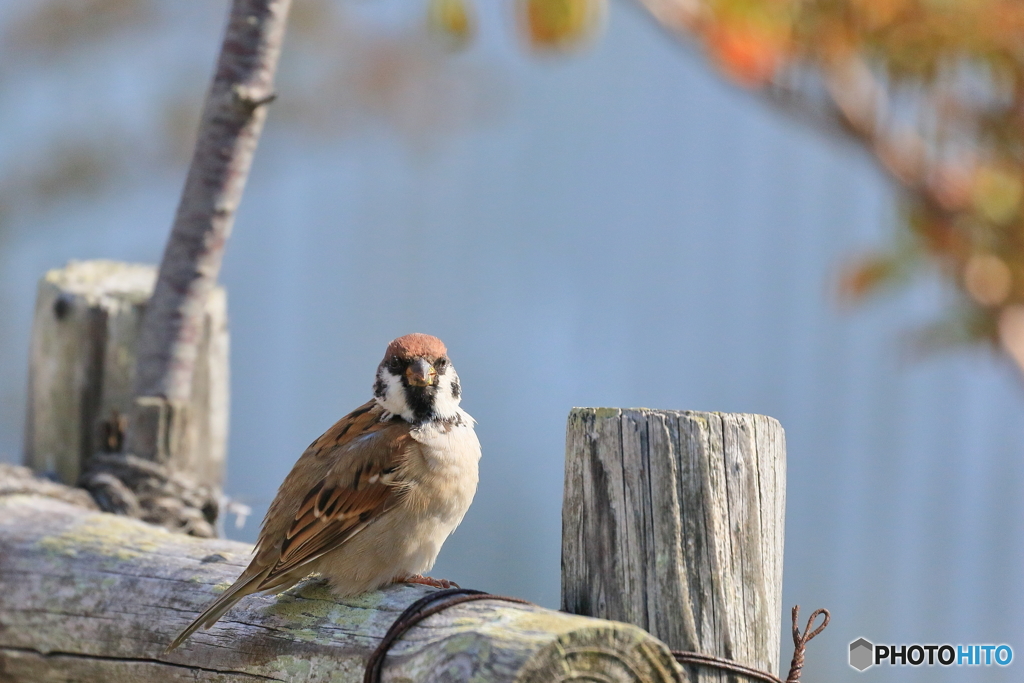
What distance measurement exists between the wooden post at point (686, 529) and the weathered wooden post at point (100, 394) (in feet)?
4.15

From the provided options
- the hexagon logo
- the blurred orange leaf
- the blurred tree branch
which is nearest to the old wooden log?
the hexagon logo

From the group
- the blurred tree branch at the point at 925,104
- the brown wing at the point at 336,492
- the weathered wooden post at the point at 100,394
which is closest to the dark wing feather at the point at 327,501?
the brown wing at the point at 336,492

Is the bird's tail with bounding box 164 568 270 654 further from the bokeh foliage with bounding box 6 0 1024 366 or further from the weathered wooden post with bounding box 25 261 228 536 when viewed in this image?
the bokeh foliage with bounding box 6 0 1024 366

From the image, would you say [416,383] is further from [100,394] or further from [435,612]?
[100,394]

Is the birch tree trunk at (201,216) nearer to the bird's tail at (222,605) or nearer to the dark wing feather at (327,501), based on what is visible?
the dark wing feather at (327,501)

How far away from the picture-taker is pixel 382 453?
1.83 metres

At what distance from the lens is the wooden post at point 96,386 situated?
2420mm

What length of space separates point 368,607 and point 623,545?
1.42 ft

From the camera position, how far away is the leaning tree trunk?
2357mm

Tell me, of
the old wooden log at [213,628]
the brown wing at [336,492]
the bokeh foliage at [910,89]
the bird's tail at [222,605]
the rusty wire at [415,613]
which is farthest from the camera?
the bokeh foliage at [910,89]

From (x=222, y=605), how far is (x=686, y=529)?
757 millimetres

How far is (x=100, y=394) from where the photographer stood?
247cm

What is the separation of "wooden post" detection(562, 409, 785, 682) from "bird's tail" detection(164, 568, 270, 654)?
0.55 metres

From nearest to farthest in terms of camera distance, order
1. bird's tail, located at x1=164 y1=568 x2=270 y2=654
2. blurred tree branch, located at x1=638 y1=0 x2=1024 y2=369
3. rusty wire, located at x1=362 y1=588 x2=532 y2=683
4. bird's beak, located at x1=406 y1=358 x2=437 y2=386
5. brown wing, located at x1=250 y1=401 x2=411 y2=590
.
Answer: rusty wire, located at x1=362 y1=588 x2=532 y2=683 → bird's tail, located at x1=164 y1=568 x2=270 y2=654 → brown wing, located at x1=250 y1=401 x2=411 y2=590 → bird's beak, located at x1=406 y1=358 x2=437 y2=386 → blurred tree branch, located at x1=638 y1=0 x2=1024 y2=369
